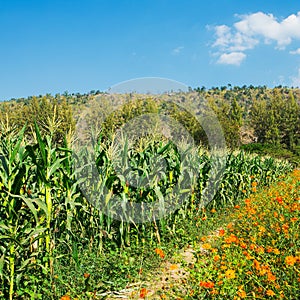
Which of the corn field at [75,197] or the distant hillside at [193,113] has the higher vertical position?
the distant hillside at [193,113]

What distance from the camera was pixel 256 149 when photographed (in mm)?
32406

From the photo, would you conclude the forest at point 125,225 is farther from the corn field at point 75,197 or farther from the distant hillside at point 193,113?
the distant hillside at point 193,113

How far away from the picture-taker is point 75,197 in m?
4.80

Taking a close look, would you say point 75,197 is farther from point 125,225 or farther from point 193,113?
point 193,113

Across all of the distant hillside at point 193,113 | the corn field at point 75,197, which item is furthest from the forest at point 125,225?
the distant hillside at point 193,113

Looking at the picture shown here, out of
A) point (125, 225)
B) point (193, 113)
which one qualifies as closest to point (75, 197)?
point (125, 225)

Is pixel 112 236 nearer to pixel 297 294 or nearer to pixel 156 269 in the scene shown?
pixel 156 269

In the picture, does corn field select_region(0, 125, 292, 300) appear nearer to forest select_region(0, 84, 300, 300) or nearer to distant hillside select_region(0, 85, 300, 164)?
forest select_region(0, 84, 300, 300)

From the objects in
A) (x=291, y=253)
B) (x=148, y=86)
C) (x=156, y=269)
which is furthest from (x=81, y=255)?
(x=148, y=86)

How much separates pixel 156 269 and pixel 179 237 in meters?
1.67

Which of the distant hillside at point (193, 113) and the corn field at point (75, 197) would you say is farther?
the distant hillside at point (193, 113)

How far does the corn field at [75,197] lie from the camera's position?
3.53m

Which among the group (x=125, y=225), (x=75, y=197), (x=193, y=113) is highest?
(x=193, y=113)

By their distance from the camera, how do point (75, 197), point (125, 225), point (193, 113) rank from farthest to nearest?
1. point (193, 113)
2. point (125, 225)
3. point (75, 197)
